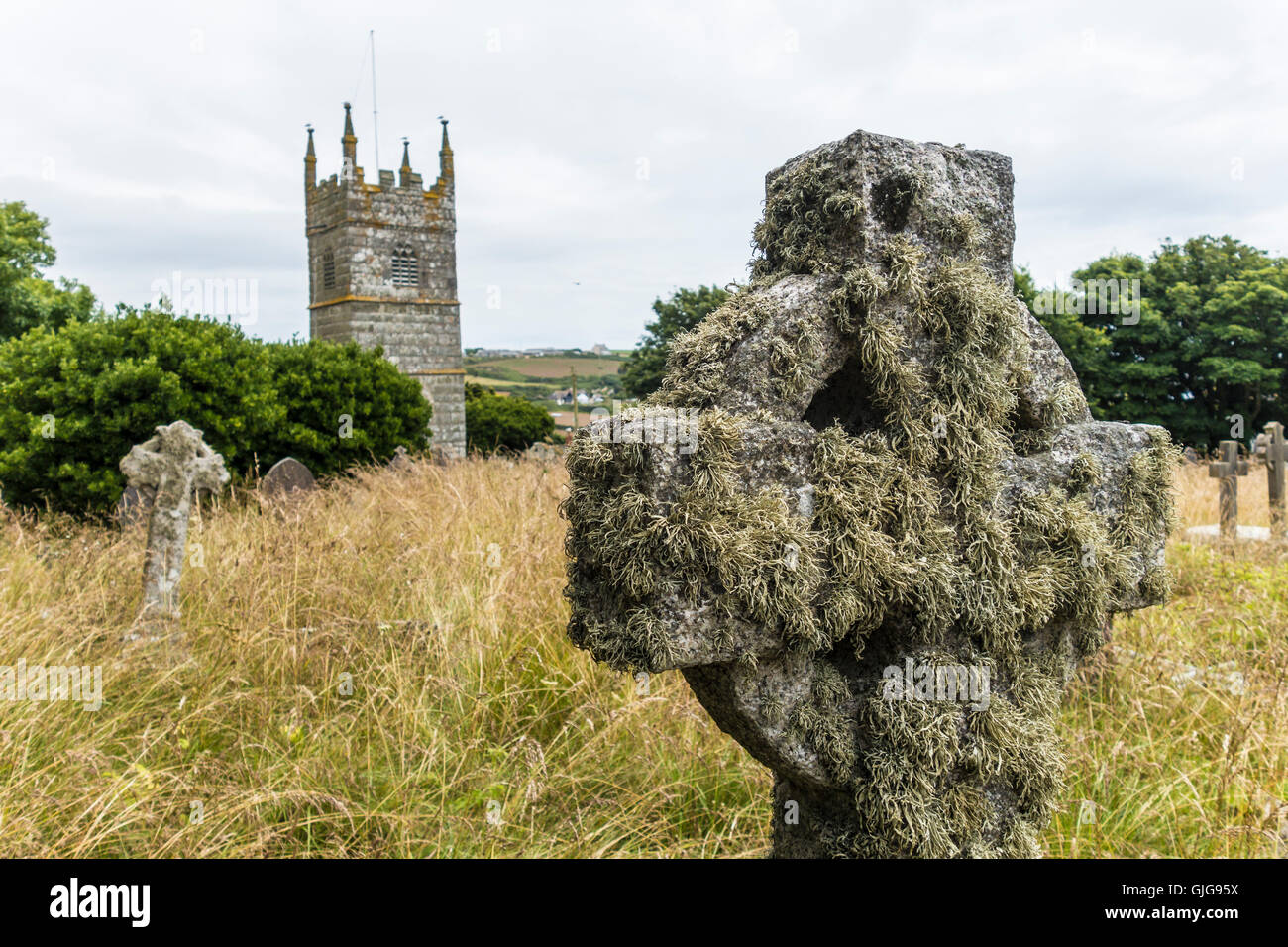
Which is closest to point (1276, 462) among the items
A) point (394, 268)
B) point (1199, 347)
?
point (1199, 347)

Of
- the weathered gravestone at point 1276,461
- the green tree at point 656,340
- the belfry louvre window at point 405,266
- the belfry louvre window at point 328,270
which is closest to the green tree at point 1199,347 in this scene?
the green tree at point 656,340

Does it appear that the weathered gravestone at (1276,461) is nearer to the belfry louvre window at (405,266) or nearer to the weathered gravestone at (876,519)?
the weathered gravestone at (876,519)

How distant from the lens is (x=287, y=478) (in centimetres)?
948

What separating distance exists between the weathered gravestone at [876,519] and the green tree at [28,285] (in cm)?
1996

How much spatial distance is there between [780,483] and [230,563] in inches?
210

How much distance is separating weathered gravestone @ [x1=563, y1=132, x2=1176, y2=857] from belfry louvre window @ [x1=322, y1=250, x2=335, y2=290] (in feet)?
101

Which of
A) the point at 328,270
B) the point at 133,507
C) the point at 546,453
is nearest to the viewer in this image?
the point at 133,507

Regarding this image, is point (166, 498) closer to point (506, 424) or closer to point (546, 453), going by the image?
point (546, 453)

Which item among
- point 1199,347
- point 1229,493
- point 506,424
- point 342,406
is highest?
point 1199,347

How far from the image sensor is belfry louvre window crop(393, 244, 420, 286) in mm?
30203

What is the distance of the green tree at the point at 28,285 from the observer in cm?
2084

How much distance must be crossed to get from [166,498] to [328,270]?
27.6 meters

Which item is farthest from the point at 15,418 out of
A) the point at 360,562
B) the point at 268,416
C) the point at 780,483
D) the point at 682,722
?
the point at 780,483

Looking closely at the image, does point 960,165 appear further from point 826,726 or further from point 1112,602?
point 826,726
